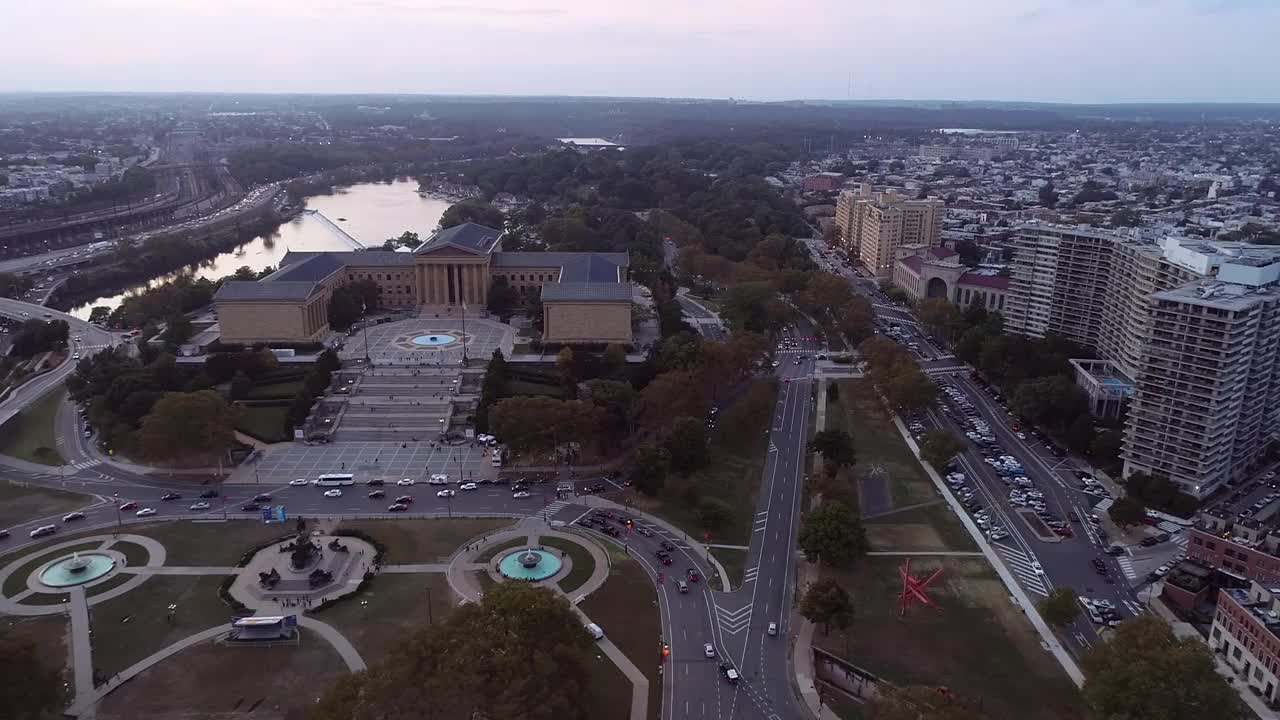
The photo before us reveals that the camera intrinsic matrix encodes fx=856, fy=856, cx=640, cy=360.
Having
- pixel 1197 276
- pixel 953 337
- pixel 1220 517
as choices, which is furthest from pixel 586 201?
pixel 1220 517

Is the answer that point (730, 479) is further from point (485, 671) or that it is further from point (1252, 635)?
point (485, 671)

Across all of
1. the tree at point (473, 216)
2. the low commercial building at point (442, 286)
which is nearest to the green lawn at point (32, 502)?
the low commercial building at point (442, 286)

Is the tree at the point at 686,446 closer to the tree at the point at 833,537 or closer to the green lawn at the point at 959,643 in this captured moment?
the tree at the point at 833,537

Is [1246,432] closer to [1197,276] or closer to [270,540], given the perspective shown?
[1197,276]

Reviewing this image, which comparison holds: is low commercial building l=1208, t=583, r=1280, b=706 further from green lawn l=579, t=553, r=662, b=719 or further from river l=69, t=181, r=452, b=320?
river l=69, t=181, r=452, b=320

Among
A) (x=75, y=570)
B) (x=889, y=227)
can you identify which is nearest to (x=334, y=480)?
(x=75, y=570)
